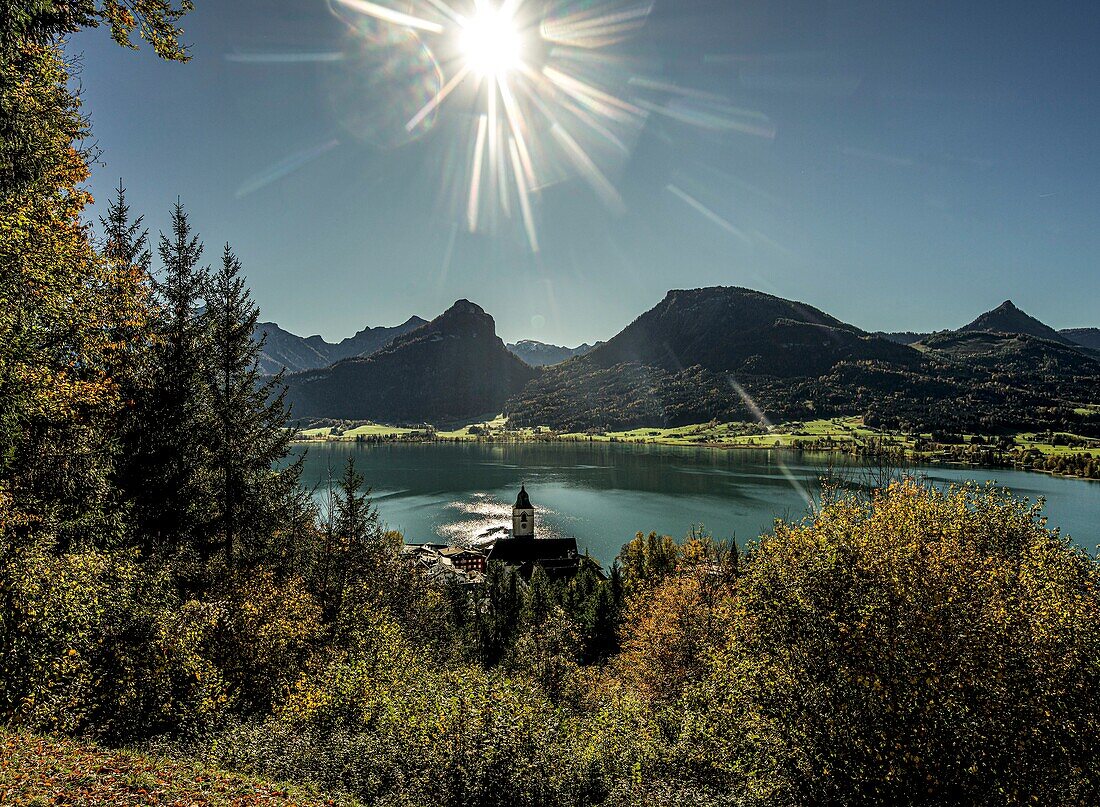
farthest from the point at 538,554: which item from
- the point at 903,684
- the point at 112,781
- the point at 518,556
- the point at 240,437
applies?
the point at 112,781

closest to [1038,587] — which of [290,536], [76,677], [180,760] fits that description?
[180,760]

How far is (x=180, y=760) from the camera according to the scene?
32.8 ft

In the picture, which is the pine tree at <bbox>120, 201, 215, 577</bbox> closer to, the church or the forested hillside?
the forested hillside

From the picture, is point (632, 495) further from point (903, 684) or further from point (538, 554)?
point (903, 684)

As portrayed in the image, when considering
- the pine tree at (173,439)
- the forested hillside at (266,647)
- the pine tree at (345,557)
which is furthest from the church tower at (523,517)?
the pine tree at (173,439)

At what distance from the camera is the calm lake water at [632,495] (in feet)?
306

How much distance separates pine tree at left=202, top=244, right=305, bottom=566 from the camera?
18.6 meters

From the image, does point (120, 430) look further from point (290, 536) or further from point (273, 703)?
point (290, 536)

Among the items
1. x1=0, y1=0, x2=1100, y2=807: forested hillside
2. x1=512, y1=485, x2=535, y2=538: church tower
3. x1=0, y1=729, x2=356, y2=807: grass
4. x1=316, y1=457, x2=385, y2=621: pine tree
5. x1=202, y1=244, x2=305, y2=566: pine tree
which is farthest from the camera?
x1=512, y1=485, x2=535, y2=538: church tower

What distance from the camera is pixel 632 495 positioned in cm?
13275

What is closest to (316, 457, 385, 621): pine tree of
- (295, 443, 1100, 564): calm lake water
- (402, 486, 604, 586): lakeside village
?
(402, 486, 604, 586): lakeside village

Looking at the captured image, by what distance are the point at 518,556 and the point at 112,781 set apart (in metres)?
66.1

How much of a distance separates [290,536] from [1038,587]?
3177 centimetres

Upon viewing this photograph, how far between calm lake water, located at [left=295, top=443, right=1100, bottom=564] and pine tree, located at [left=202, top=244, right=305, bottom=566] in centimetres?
5805
